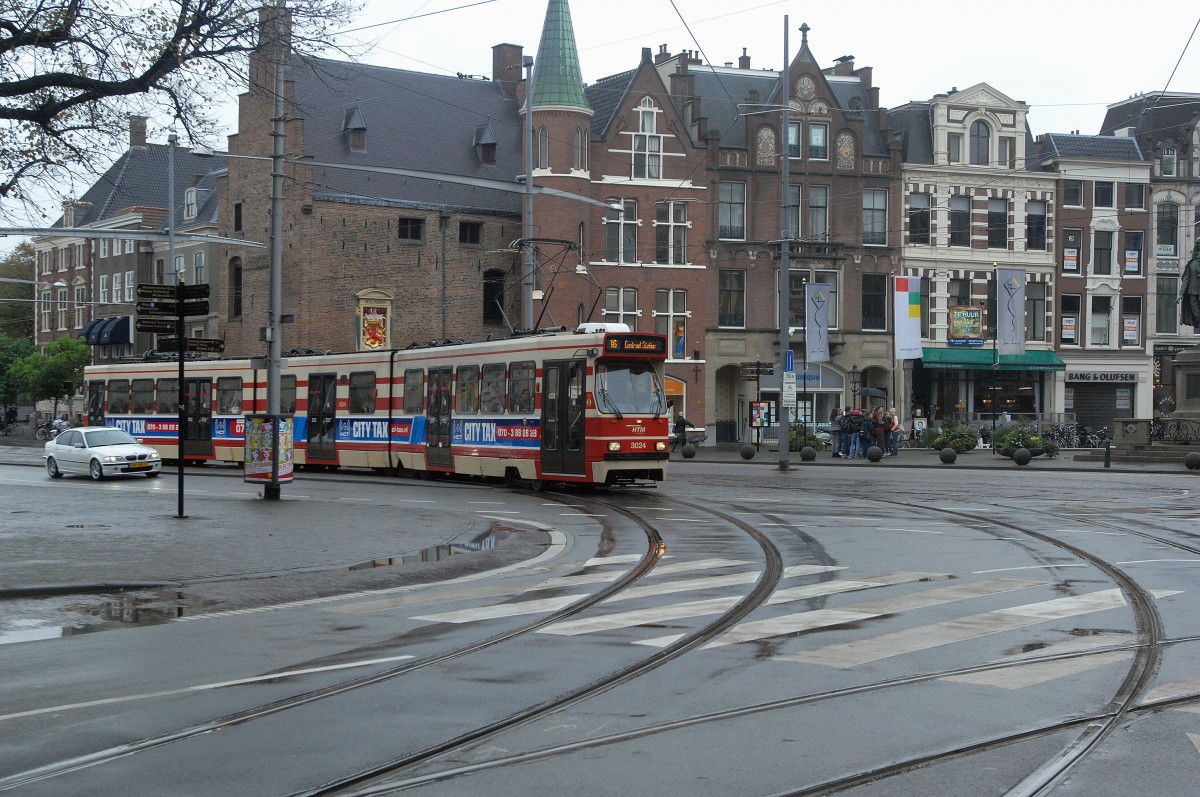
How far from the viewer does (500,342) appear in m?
27.5

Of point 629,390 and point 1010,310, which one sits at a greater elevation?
point 1010,310

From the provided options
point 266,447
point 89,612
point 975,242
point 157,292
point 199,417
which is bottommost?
point 89,612

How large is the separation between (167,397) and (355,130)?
18315 mm

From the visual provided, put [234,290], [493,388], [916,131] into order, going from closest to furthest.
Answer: [493,388] → [234,290] → [916,131]

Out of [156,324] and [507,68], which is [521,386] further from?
[507,68]

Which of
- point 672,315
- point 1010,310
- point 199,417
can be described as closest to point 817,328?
point 672,315

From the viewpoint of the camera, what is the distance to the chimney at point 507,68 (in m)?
60.2

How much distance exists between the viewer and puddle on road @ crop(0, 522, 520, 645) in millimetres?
10625

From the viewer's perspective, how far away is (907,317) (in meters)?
56.0

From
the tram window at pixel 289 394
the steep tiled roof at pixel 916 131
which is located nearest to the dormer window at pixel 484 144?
the steep tiled roof at pixel 916 131

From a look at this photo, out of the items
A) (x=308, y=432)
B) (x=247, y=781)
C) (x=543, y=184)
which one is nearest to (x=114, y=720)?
(x=247, y=781)

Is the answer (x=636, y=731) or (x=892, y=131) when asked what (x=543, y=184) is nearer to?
Answer: (x=892, y=131)

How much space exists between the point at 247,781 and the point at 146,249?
67.7m

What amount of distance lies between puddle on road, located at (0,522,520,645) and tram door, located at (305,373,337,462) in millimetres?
21564
